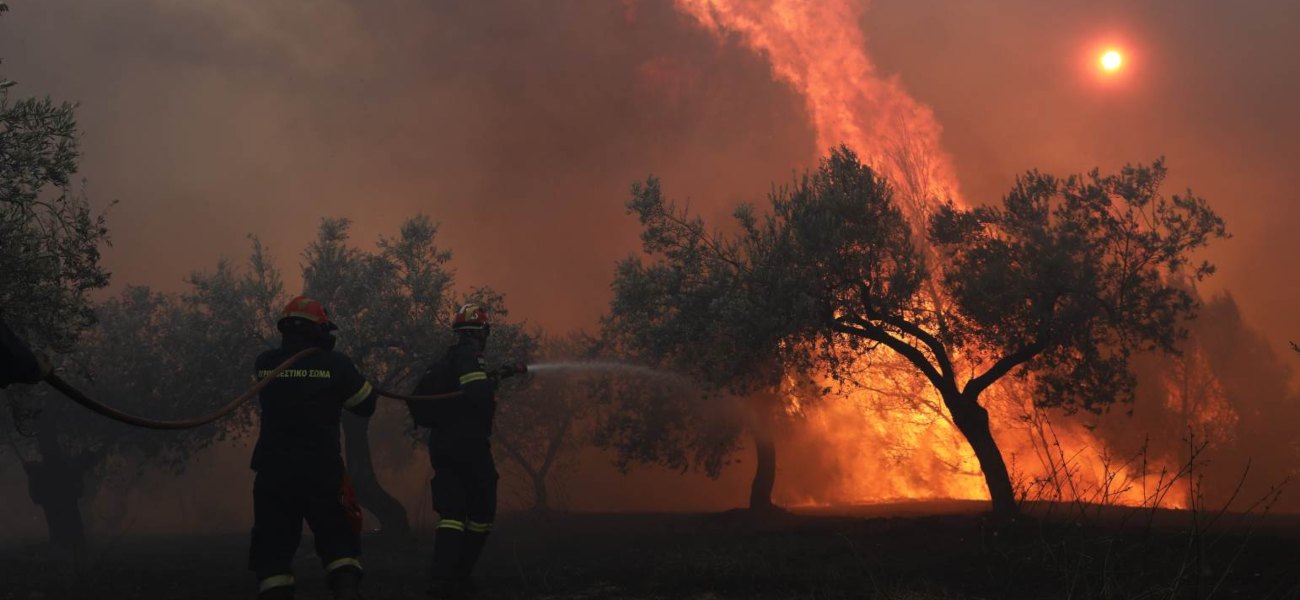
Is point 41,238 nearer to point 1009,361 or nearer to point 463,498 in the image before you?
point 463,498

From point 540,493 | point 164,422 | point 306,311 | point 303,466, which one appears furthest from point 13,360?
point 540,493

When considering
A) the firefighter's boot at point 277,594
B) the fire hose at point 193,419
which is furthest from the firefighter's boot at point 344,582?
the fire hose at point 193,419

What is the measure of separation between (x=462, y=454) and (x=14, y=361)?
247 inches

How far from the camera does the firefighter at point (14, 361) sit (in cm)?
401

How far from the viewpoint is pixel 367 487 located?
23.7 meters

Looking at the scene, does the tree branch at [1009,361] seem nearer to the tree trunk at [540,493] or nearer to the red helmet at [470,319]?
the red helmet at [470,319]

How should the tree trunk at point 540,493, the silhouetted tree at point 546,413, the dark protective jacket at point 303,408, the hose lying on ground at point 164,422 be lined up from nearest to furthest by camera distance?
1. the hose lying on ground at point 164,422
2. the dark protective jacket at point 303,408
3. the tree trunk at point 540,493
4. the silhouetted tree at point 546,413

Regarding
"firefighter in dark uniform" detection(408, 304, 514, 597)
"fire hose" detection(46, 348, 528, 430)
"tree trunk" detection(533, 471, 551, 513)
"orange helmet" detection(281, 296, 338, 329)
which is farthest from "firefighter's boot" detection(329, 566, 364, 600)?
"tree trunk" detection(533, 471, 551, 513)

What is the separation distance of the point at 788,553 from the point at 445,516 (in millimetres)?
5742

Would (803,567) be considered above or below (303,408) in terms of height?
below

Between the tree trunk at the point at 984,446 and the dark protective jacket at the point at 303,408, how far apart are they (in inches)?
581

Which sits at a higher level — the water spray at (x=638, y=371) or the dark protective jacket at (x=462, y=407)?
the water spray at (x=638, y=371)

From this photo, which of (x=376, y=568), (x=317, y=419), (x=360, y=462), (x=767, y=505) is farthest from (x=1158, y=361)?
(x=317, y=419)

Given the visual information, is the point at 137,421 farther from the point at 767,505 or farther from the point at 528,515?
the point at 528,515
